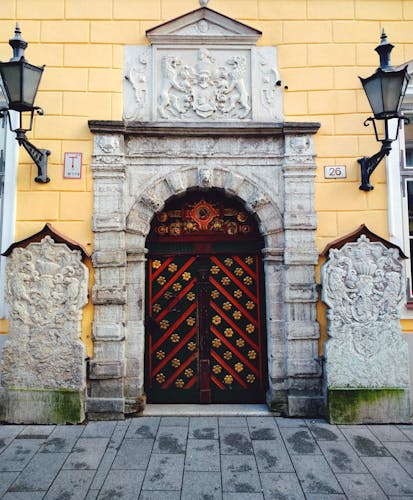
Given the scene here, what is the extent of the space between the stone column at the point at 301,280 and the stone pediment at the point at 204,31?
137 centimetres

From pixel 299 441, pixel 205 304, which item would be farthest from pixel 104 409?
pixel 299 441

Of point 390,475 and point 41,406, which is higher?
point 41,406

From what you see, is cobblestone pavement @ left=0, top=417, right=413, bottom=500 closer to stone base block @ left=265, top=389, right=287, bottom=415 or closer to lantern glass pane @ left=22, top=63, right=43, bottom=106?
stone base block @ left=265, top=389, right=287, bottom=415

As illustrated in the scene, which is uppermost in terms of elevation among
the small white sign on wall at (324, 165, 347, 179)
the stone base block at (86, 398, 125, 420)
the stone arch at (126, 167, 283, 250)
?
the small white sign on wall at (324, 165, 347, 179)

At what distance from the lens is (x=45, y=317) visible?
4.20 metres

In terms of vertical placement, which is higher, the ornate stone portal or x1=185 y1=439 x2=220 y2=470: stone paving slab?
the ornate stone portal

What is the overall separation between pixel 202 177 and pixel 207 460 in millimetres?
2877

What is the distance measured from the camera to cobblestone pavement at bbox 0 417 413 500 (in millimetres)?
2885

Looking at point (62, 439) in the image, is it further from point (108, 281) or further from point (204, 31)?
point (204, 31)

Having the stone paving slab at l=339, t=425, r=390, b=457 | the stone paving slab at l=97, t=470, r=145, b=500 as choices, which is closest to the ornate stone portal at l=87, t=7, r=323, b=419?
the stone paving slab at l=339, t=425, r=390, b=457

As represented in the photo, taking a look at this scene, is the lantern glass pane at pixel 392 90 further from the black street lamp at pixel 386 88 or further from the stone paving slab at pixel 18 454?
the stone paving slab at pixel 18 454

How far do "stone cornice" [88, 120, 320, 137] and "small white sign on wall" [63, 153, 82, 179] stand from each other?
37cm

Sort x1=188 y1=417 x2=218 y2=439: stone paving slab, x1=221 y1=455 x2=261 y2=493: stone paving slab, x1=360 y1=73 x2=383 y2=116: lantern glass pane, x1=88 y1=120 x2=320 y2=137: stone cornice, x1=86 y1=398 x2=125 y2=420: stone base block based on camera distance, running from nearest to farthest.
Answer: x1=221 y1=455 x2=261 y2=493: stone paving slab < x1=188 y1=417 x2=218 y2=439: stone paving slab < x1=360 y1=73 x2=383 y2=116: lantern glass pane < x1=86 y1=398 x2=125 y2=420: stone base block < x1=88 y1=120 x2=320 y2=137: stone cornice

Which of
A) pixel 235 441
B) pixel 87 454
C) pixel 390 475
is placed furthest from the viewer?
pixel 235 441
